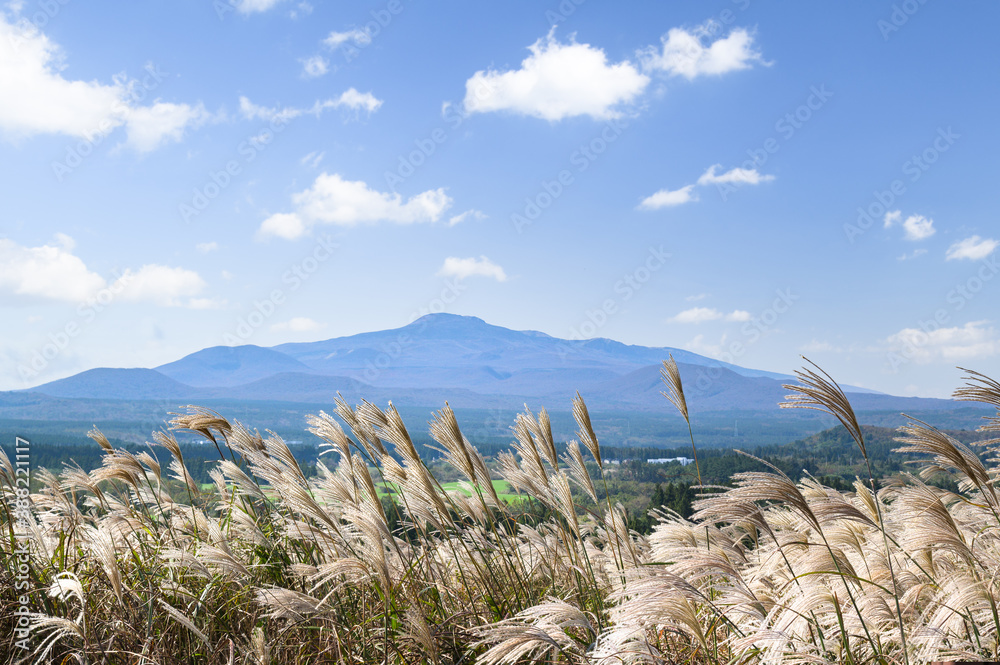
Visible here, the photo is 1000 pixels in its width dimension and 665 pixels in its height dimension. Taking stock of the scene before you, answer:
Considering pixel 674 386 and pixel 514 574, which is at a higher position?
pixel 674 386

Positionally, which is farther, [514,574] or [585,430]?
[514,574]

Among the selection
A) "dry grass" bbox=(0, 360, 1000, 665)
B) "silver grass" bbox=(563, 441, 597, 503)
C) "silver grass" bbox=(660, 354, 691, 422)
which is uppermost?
"silver grass" bbox=(660, 354, 691, 422)

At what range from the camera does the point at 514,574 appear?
3381 mm

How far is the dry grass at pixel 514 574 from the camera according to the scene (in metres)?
1.94

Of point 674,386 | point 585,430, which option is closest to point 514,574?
point 585,430

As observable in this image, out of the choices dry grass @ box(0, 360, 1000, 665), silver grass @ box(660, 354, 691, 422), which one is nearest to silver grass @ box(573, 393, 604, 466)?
dry grass @ box(0, 360, 1000, 665)

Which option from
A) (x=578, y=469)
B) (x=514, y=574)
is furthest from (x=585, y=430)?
(x=514, y=574)

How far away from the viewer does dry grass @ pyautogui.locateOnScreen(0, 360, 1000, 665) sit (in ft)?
6.37

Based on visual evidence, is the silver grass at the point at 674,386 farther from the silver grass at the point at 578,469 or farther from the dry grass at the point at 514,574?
the silver grass at the point at 578,469

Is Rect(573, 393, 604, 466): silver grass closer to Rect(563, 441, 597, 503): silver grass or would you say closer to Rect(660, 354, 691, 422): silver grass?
→ Rect(563, 441, 597, 503): silver grass

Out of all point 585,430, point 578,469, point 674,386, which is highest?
point 674,386

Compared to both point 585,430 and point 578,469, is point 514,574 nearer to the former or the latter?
point 578,469

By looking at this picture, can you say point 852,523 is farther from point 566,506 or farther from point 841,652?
point 566,506

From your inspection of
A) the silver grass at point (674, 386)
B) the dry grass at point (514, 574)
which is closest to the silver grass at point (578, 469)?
the dry grass at point (514, 574)
